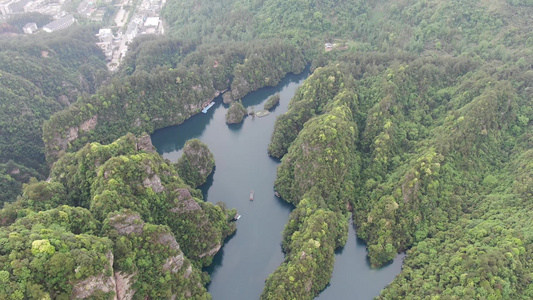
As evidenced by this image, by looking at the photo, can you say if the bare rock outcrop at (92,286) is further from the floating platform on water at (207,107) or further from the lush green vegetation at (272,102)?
the lush green vegetation at (272,102)

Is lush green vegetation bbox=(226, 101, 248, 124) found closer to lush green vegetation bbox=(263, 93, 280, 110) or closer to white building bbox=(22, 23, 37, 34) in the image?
lush green vegetation bbox=(263, 93, 280, 110)

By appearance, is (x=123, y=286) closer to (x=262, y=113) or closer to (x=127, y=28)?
(x=262, y=113)

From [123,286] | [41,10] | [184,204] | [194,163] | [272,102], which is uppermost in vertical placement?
[41,10]

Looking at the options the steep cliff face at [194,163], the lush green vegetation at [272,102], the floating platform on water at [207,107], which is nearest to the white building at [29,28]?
the floating platform on water at [207,107]

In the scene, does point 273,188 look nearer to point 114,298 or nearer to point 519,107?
point 114,298

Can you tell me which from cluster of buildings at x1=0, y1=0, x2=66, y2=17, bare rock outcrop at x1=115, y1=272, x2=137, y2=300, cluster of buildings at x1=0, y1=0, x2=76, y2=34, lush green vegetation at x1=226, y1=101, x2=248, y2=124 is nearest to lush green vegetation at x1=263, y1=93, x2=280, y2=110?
lush green vegetation at x1=226, y1=101, x2=248, y2=124

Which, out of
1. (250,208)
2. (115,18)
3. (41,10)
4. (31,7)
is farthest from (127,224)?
(31,7)
